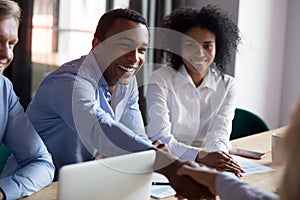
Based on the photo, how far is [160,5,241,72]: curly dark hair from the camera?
2447mm

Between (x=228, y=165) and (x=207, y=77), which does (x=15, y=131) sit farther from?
(x=207, y=77)

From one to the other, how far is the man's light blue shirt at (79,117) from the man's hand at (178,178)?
7.0 inches

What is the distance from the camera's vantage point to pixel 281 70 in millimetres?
4145

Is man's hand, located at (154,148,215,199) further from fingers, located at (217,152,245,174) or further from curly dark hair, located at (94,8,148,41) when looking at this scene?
curly dark hair, located at (94,8,148,41)

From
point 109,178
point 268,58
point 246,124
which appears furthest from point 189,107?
point 268,58

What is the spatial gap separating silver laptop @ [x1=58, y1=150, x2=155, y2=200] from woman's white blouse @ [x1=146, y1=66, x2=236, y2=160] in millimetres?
899

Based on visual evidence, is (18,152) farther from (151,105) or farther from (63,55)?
(63,55)

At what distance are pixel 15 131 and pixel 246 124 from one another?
1.55m

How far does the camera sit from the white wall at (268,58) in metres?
3.67

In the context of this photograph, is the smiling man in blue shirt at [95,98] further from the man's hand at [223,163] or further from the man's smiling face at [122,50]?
the man's hand at [223,163]

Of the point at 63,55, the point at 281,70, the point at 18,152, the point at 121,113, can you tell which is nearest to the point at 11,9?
the point at 18,152

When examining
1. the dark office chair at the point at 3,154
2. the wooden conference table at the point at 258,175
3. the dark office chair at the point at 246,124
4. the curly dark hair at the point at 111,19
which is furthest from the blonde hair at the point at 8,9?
the dark office chair at the point at 246,124

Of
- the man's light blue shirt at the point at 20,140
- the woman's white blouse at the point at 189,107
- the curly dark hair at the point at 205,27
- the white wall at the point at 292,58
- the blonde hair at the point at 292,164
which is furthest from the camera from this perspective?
the white wall at the point at 292,58

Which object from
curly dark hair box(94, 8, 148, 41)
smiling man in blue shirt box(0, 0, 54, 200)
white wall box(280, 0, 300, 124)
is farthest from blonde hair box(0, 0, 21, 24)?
white wall box(280, 0, 300, 124)
